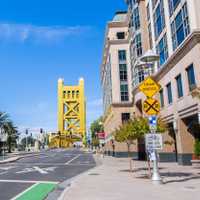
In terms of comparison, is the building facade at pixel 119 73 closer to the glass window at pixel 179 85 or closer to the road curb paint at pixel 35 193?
the glass window at pixel 179 85

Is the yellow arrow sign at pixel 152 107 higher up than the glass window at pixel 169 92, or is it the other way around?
the glass window at pixel 169 92

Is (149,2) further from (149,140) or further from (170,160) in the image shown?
(149,140)

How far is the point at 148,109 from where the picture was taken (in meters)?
14.6

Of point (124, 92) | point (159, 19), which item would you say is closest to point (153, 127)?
point (159, 19)

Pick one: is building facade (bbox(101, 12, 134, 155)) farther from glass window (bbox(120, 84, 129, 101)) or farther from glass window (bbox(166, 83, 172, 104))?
glass window (bbox(166, 83, 172, 104))

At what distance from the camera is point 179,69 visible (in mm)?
26188

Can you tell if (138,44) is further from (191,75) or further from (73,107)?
(73,107)

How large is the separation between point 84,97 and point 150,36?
482 ft

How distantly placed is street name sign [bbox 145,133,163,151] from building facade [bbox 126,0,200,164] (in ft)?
18.4

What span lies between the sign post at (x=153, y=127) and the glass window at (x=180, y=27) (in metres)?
11.6

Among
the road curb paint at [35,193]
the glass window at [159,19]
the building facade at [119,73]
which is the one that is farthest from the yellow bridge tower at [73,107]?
the road curb paint at [35,193]

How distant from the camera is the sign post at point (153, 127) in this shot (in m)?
13.7

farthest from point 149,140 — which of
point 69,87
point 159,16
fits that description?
point 69,87

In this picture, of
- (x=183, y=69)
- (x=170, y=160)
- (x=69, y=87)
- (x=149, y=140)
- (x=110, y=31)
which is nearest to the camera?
(x=149, y=140)
